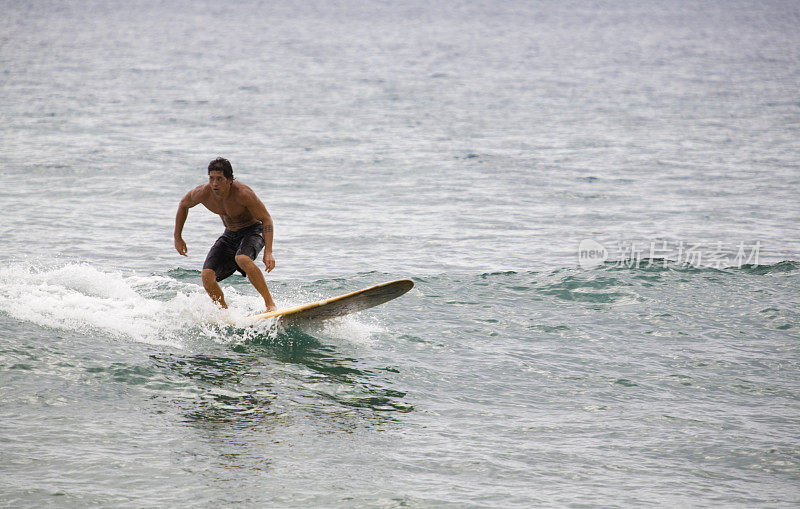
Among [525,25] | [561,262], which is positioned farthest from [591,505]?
[525,25]

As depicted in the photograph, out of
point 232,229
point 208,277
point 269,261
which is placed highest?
point 232,229

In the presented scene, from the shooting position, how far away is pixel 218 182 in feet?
30.5

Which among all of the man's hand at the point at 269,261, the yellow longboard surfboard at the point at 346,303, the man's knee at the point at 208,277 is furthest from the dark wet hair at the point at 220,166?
the yellow longboard surfboard at the point at 346,303

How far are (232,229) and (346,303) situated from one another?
170cm

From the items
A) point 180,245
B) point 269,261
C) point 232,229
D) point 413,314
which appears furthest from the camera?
point 413,314

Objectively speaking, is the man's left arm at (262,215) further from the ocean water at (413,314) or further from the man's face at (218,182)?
the ocean water at (413,314)

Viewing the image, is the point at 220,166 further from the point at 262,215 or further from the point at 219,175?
the point at 262,215

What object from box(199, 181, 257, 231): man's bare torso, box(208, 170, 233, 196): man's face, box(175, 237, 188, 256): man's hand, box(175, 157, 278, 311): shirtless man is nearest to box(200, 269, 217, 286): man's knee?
box(175, 157, 278, 311): shirtless man

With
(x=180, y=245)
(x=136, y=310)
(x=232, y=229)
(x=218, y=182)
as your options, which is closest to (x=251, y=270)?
(x=232, y=229)

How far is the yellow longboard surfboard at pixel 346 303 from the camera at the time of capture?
923 cm

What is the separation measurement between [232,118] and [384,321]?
25251mm

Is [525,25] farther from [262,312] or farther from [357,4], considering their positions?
[262,312]

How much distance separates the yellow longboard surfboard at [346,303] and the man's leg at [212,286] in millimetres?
516

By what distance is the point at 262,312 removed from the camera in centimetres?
1033
